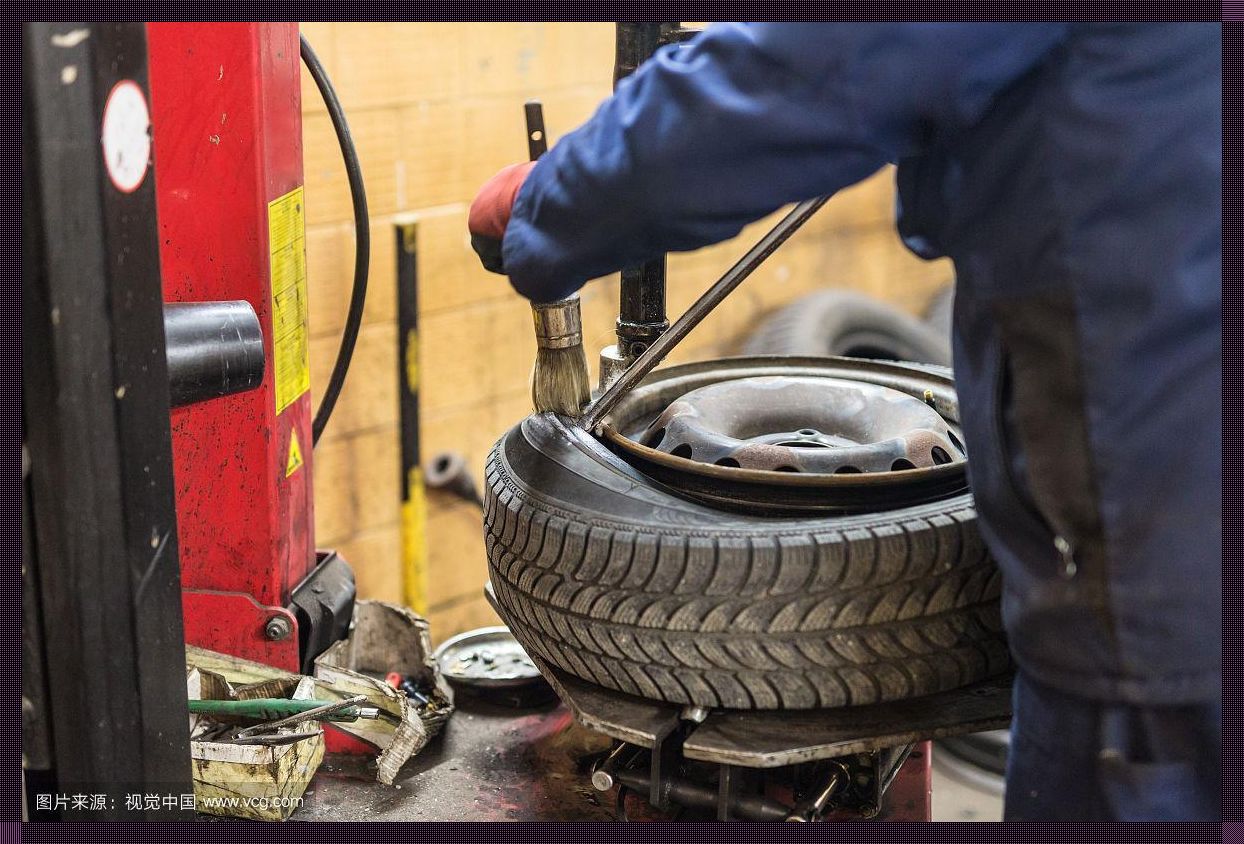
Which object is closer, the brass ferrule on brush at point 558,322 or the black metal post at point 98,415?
the black metal post at point 98,415

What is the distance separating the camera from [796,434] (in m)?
1.55

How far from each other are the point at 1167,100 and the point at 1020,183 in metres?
0.12

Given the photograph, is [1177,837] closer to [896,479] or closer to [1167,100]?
[896,479]

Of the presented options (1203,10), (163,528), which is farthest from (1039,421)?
(163,528)

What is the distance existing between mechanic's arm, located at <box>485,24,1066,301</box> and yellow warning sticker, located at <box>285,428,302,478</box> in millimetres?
608

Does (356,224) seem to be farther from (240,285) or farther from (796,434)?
(796,434)

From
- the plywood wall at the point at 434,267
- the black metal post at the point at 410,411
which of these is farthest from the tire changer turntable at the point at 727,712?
the plywood wall at the point at 434,267

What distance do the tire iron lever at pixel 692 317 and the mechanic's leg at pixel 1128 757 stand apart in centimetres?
58

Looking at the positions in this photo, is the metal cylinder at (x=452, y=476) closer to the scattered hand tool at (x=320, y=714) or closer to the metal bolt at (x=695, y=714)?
the scattered hand tool at (x=320, y=714)

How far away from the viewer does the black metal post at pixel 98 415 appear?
3.02 feet

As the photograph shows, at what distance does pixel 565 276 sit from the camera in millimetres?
1172

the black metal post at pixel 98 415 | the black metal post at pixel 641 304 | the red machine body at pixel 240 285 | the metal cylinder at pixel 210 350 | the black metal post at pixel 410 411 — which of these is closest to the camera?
the black metal post at pixel 98 415

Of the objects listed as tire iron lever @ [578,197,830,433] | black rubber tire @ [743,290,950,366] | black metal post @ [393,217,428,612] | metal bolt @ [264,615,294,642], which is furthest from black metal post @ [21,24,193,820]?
black rubber tire @ [743,290,950,366]

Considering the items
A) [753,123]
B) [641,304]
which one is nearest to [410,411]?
[641,304]
